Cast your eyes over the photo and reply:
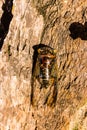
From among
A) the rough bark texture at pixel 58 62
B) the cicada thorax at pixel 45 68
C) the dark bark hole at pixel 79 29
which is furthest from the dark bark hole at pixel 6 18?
the dark bark hole at pixel 79 29

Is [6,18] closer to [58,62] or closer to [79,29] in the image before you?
[58,62]

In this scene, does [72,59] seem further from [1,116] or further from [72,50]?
[1,116]

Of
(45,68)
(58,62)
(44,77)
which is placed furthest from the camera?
(58,62)

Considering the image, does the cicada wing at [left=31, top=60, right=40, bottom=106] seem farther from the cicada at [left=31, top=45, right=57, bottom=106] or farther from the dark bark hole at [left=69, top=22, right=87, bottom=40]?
the dark bark hole at [left=69, top=22, right=87, bottom=40]

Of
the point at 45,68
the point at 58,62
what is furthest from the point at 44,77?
the point at 58,62

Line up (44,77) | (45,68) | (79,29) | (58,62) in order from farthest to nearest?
(58,62) < (79,29) < (45,68) < (44,77)
